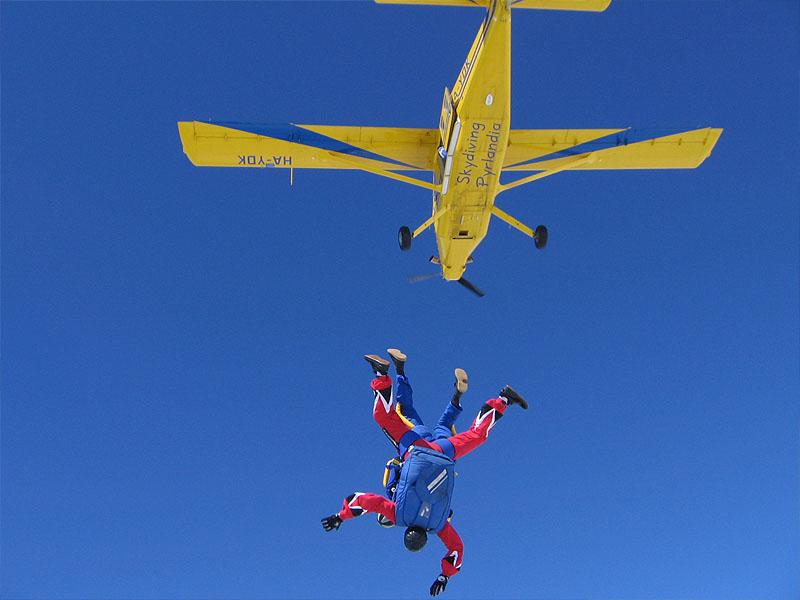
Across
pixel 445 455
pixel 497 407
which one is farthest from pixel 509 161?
pixel 445 455

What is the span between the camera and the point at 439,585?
8.55 m

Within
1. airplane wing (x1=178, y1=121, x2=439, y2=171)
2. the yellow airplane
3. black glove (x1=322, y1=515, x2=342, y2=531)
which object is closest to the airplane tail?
the yellow airplane

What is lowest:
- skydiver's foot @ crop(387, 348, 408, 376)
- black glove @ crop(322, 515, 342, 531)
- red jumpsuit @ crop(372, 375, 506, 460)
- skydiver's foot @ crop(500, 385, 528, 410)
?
black glove @ crop(322, 515, 342, 531)

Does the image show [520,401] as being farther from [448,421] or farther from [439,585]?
[439,585]

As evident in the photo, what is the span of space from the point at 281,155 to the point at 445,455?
860 cm

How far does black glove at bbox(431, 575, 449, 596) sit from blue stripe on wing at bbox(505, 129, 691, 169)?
380 inches

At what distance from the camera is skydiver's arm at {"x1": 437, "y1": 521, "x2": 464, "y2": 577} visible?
8.81m

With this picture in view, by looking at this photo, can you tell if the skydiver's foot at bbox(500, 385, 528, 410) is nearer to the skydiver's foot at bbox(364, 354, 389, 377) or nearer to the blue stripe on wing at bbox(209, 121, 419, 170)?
the skydiver's foot at bbox(364, 354, 389, 377)

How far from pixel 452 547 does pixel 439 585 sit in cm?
58

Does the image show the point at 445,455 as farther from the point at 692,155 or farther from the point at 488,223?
the point at 692,155

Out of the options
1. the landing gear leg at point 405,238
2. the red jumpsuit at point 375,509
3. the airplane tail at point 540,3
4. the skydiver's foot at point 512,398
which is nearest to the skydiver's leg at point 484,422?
the skydiver's foot at point 512,398

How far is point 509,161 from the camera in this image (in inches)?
579

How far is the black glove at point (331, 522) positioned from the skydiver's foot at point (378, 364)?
212cm

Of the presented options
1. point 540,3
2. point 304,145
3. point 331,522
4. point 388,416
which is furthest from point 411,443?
point 540,3
